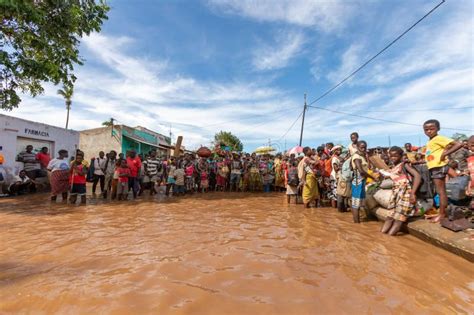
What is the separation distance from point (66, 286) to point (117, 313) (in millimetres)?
781

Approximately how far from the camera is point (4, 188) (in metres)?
9.08

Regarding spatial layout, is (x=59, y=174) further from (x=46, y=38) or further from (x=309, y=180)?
(x=309, y=180)

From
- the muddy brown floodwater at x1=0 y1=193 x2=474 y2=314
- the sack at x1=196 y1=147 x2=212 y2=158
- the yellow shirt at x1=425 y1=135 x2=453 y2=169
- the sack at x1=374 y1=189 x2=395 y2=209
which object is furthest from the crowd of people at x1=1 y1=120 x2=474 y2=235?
the sack at x1=196 y1=147 x2=212 y2=158

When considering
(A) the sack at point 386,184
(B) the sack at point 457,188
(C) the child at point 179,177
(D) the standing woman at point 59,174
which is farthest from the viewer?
(C) the child at point 179,177

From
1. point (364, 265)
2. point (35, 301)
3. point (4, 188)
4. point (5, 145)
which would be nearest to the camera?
point (35, 301)

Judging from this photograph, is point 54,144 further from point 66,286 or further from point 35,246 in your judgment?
point 66,286

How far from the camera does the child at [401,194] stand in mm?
4379

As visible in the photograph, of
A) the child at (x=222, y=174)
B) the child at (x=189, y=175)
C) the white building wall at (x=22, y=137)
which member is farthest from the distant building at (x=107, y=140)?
the child at (x=189, y=175)

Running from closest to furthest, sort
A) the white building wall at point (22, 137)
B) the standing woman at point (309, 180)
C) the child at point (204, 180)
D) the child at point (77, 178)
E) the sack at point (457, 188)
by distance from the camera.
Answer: the sack at point (457, 188) → the standing woman at point (309, 180) → the child at point (77, 178) → the white building wall at point (22, 137) → the child at point (204, 180)

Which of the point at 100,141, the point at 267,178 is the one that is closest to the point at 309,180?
the point at 267,178

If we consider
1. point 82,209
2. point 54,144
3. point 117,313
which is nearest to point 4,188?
point 54,144

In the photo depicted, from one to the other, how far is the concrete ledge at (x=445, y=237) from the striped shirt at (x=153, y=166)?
801 cm

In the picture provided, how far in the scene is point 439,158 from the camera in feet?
14.0

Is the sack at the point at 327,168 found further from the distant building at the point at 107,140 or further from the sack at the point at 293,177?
the distant building at the point at 107,140
